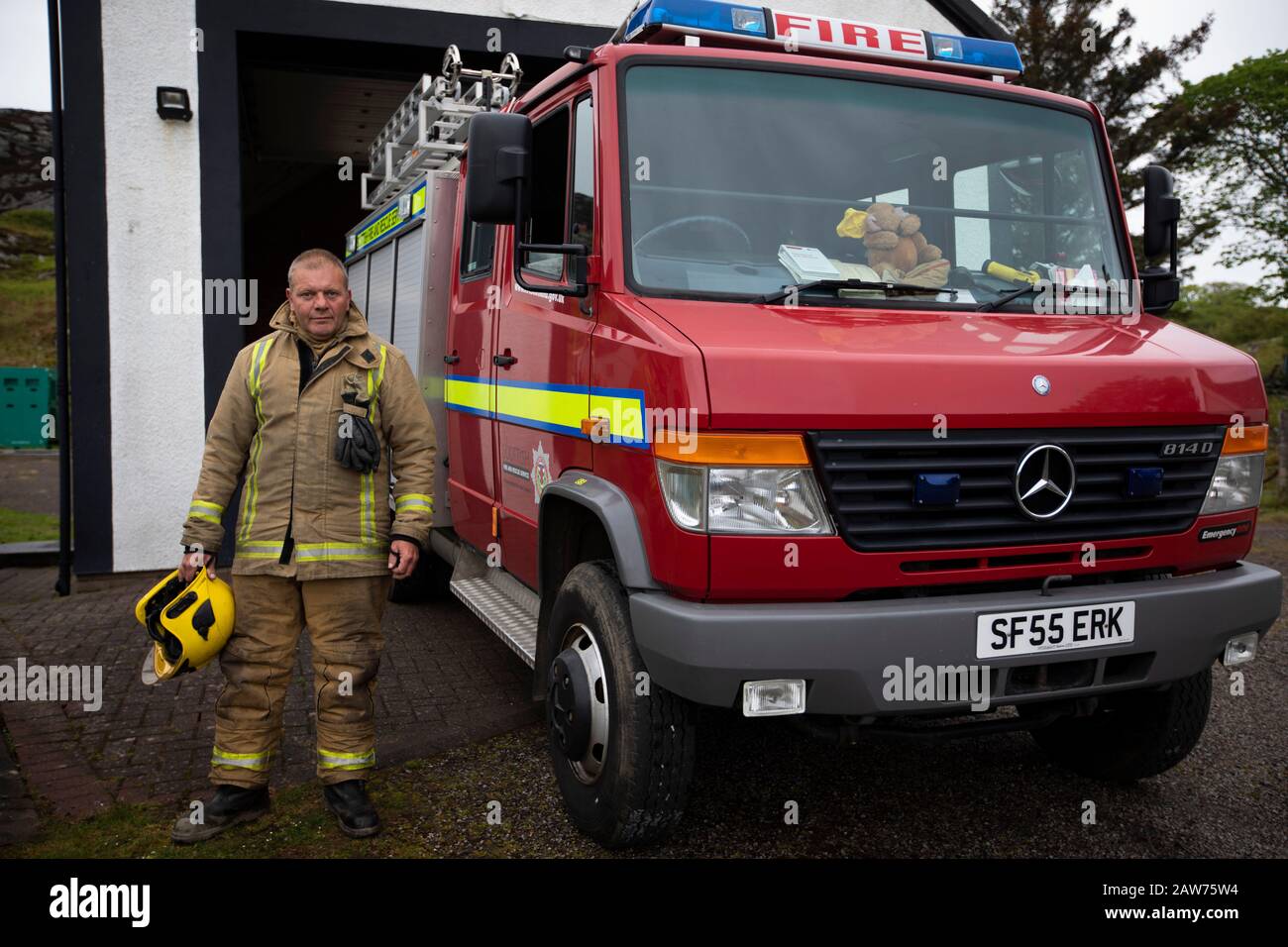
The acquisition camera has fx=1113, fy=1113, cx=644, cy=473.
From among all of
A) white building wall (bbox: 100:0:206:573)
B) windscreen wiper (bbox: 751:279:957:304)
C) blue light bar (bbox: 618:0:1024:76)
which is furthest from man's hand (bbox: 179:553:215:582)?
white building wall (bbox: 100:0:206:573)

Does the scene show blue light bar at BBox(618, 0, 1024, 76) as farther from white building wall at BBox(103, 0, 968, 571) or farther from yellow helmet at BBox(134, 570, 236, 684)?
white building wall at BBox(103, 0, 968, 571)

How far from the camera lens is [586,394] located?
3.63m

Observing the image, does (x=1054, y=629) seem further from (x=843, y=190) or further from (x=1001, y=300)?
(x=843, y=190)

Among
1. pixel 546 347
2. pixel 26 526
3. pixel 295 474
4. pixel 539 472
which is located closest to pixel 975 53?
pixel 546 347

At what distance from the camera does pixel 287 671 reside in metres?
3.80

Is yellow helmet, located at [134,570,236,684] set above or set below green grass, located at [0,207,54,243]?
below

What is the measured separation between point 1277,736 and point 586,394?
338 cm

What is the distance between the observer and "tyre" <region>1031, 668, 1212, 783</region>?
3857 mm

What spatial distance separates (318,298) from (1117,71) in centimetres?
1741

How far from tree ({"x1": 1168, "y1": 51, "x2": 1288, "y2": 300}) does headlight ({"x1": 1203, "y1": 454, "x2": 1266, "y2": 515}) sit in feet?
63.4

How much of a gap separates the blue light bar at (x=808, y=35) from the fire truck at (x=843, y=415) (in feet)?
0.04
